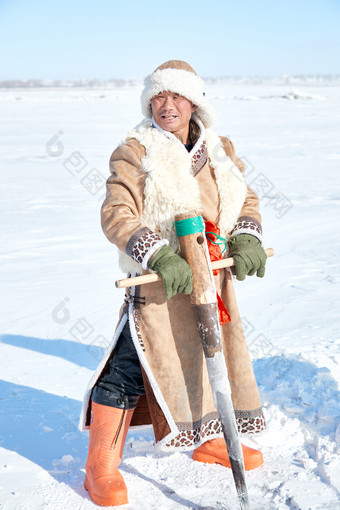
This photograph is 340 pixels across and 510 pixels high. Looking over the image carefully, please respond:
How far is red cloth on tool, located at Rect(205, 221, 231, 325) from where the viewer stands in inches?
76.5

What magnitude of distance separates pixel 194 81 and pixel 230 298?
0.83m

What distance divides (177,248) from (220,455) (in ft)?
3.10

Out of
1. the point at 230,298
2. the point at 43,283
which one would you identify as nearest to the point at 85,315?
the point at 43,283

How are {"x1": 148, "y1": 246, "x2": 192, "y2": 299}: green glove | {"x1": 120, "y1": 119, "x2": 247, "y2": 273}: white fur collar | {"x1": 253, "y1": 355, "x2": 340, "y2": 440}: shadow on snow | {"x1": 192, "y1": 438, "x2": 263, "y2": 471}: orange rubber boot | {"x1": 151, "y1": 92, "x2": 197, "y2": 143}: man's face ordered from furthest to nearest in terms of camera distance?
{"x1": 253, "y1": 355, "x2": 340, "y2": 440}: shadow on snow → {"x1": 192, "y1": 438, "x2": 263, "y2": 471}: orange rubber boot → {"x1": 151, "y1": 92, "x2": 197, "y2": 143}: man's face → {"x1": 120, "y1": 119, "x2": 247, "y2": 273}: white fur collar → {"x1": 148, "y1": 246, "x2": 192, "y2": 299}: green glove

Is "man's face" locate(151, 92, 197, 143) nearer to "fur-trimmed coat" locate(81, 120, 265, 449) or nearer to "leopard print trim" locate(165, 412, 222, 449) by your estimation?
"fur-trimmed coat" locate(81, 120, 265, 449)

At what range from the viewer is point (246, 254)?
1902 mm

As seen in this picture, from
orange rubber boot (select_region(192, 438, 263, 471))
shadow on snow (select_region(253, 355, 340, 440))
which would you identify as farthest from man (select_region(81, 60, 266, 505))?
shadow on snow (select_region(253, 355, 340, 440))

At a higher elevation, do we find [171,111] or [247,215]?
[171,111]

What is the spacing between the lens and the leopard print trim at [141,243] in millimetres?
1762

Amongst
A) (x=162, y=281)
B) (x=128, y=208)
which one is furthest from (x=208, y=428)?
(x=128, y=208)

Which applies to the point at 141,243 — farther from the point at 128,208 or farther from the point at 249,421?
the point at 249,421

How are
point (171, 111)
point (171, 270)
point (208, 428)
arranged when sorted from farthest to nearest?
point (208, 428) < point (171, 111) < point (171, 270)

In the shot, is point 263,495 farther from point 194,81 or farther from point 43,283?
point 43,283

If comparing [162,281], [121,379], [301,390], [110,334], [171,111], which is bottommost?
[301,390]
